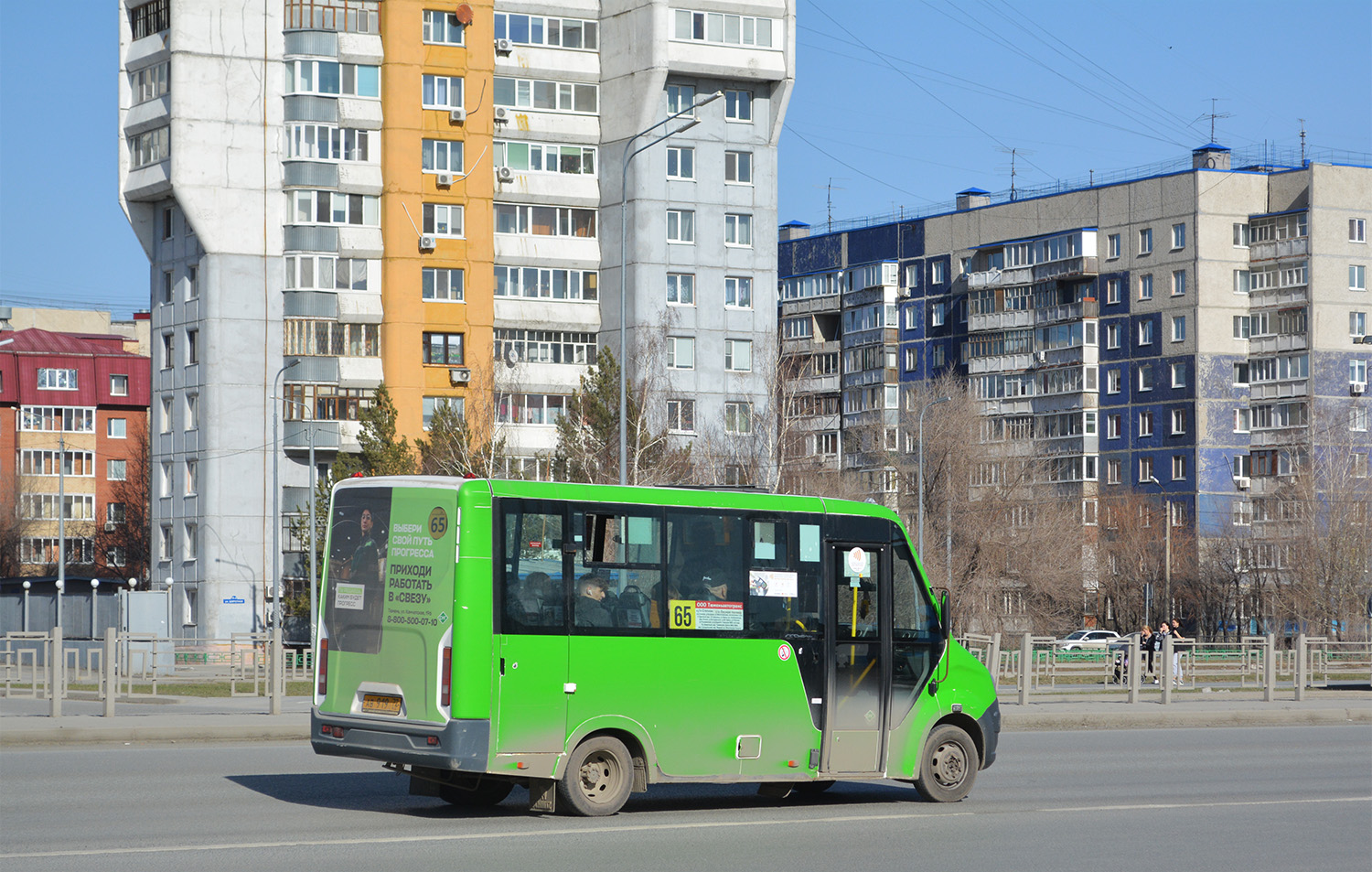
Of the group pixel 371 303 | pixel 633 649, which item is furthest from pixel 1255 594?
pixel 633 649

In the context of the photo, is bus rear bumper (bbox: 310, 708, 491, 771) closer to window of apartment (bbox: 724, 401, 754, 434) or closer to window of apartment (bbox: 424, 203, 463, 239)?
window of apartment (bbox: 724, 401, 754, 434)

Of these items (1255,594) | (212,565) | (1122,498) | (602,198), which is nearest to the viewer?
(212,565)

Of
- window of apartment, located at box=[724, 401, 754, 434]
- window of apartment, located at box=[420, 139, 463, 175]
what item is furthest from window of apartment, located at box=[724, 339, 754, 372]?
window of apartment, located at box=[420, 139, 463, 175]

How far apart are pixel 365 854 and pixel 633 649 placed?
3201 millimetres

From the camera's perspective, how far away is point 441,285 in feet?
219

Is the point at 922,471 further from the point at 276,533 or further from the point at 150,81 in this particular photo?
the point at 150,81

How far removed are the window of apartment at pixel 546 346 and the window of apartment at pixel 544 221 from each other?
12.8 ft

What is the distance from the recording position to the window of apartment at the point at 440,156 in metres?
66.6

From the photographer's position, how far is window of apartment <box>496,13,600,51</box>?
6806 centimetres

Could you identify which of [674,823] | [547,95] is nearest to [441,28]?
[547,95]

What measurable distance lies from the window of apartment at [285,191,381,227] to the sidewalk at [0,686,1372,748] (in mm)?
35494

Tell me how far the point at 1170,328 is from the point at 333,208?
47.8m

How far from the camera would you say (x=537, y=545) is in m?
13.5

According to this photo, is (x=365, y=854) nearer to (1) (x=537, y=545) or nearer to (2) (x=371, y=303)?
(1) (x=537, y=545)
